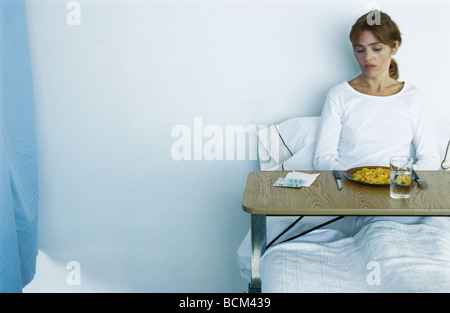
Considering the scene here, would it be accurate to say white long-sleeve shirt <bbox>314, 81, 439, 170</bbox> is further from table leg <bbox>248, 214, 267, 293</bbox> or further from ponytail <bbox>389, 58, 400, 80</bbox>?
table leg <bbox>248, 214, 267, 293</bbox>

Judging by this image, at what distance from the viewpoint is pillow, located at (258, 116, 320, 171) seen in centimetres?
176

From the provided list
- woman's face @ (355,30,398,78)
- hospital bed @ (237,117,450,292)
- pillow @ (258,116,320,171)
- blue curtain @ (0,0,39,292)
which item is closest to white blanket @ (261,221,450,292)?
hospital bed @ (237,117,450,292)

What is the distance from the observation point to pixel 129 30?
1.89 metres

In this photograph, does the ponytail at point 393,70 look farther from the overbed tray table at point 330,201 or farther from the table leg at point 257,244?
the table leg at point 257,244

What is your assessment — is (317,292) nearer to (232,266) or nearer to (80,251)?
(232,266)

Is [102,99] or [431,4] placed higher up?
[431,4]

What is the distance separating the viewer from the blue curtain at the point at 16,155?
1638 mm

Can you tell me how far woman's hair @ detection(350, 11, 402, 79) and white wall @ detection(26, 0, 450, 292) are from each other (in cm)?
14

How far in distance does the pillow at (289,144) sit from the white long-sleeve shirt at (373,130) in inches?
3.2
